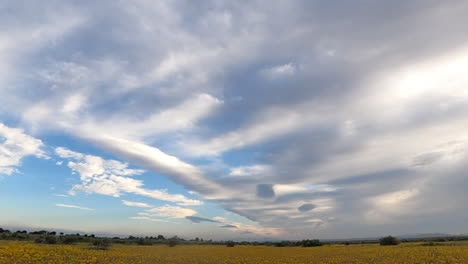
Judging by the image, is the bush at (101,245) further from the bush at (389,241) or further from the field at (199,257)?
the bush at (389,241)

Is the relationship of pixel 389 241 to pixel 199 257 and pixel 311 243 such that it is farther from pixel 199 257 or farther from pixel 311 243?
pixel 199 257

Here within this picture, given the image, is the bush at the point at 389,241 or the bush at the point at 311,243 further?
the bush at the point at 311,243

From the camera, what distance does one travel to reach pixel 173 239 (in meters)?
99.3

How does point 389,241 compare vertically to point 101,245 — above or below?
above

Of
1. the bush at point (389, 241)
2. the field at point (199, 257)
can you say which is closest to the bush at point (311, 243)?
the bush at point (389, 241)

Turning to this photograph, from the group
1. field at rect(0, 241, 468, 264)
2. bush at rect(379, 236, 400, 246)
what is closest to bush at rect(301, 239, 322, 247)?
bush at rect(379, 236, 400, 246)

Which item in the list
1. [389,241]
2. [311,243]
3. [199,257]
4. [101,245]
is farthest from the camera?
[311,243]

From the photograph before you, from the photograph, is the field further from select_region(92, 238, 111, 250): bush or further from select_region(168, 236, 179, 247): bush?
select_region(168, 236, 179, 247): bush

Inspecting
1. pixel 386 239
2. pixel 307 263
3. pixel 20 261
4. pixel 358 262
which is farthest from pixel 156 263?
pixel 386 239

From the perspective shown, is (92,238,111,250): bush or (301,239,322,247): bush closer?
(92,238,111,250): bush

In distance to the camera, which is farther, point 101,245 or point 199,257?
point 101,245

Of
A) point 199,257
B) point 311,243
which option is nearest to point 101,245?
point 199,257

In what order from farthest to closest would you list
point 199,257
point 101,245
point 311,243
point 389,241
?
point 311,243, point 389,241, point 101,245, point 199,257

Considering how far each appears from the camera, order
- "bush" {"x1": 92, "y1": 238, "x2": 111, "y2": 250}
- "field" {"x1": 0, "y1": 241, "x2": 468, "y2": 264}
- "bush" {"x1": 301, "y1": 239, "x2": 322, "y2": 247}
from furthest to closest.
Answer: "bush" {"x1": 301, "y1": 239, "x2": 322, "y2": 247}
"bush" {"x1": 92, "y1": 238, "x2": 111, "y2": 250}
"field" {"x1": 0, "y1": 241, "x2": 468, "y2": 264}
